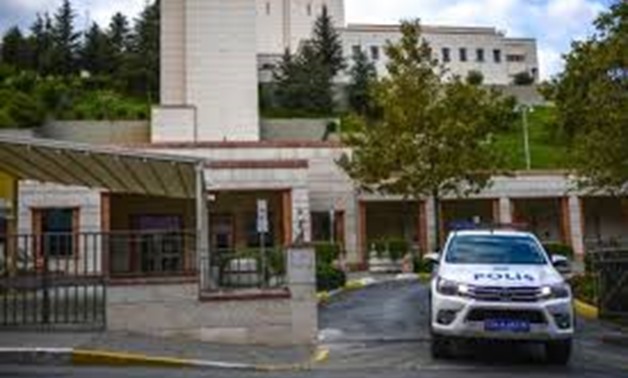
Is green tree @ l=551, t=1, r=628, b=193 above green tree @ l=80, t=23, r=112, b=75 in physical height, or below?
below

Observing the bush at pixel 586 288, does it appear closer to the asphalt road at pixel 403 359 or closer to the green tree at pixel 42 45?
the asphalt road at pixel 403 359

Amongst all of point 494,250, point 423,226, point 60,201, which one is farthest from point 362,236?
point 494,250

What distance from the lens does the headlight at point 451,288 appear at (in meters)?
14.4

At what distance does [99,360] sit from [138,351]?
27.3 inches

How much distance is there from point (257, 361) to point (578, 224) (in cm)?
3893

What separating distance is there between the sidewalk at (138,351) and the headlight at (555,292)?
11.8ft

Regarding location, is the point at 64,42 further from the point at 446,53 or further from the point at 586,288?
the point at 586,288

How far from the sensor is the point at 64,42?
10744 centimetres

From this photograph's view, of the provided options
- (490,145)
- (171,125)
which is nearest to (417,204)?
(490,145)

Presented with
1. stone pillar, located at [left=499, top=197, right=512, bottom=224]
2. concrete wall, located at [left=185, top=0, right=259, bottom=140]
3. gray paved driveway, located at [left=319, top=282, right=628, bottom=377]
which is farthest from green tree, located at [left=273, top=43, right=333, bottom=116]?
gray paved driveway, located at [left=319, top=282, right=628, bottom=377]

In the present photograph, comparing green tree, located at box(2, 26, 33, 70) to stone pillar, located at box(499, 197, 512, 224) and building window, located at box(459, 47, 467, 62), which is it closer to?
building window, located at box(459, 47, 467, 62)

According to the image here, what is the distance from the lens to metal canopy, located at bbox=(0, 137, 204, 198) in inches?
851

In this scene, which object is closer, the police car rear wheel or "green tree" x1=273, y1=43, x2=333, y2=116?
the police car rear wheel

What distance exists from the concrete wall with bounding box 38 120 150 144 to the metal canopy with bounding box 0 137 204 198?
4176cm
